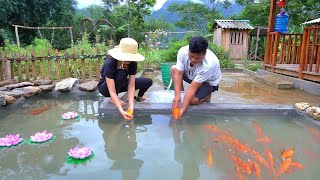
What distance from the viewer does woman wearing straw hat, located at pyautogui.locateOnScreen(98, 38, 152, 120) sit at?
3193mm

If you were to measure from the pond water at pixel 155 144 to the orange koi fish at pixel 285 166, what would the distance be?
0.05m

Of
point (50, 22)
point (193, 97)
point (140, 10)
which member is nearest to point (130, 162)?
point (193, 97)

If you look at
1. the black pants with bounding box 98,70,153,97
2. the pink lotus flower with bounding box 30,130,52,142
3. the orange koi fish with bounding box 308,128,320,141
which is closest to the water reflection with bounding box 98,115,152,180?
the black pants with bounding box 98,70,153,97

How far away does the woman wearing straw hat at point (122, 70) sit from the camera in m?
3.19

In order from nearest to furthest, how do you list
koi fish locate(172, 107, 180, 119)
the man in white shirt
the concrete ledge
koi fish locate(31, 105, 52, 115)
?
the man in white shirt < koi fish locate(172, 107, 180, 119) < the concrete ledge < koi fish locate(31, 105, 52, 115)

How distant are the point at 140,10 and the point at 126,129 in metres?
20.3

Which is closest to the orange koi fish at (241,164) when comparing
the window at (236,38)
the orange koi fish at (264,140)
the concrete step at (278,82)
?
the orange koi fish at (264,140)

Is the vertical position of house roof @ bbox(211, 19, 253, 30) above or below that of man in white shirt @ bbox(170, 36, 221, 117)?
above

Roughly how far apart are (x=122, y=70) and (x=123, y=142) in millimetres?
1028

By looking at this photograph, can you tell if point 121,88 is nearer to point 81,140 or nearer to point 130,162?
point 81,140

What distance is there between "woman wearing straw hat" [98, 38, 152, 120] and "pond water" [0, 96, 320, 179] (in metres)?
0.33

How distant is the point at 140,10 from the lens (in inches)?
875

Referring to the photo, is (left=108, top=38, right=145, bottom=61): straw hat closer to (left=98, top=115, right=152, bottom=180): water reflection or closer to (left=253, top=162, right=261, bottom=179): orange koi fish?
(left=98, top=115, right=152, bottom=180): water reflection

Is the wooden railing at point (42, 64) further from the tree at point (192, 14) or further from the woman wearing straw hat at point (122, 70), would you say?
the tree at point (192, 14)
